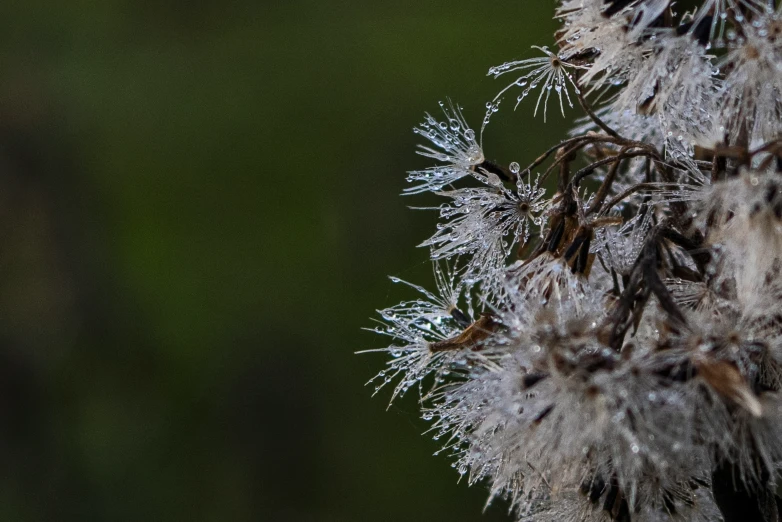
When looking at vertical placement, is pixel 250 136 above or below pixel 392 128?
below

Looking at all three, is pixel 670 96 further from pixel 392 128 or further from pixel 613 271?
pixel 392 128

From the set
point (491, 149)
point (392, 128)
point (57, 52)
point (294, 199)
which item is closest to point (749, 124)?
point (491, 149)

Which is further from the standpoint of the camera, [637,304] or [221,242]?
[221,242]

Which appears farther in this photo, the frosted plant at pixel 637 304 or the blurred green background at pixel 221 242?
the blurred green background at pixel 221 242

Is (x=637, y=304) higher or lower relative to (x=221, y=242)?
higher
